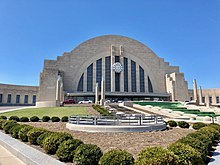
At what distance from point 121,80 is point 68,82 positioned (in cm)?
1871

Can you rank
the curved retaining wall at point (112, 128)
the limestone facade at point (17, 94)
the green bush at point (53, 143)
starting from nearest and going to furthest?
the green bush at point (53, 143) < the curved retaining wall at point (112, 128) < the limestone facade at point (17, 94)

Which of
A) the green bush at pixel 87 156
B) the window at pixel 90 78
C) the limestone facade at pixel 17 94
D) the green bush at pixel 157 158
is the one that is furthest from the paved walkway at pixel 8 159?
the limestone facade at pixel 17 94

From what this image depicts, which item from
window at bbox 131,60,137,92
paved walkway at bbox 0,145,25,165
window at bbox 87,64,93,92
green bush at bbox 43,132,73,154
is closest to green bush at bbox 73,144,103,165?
green bush at bbox 43,132,73,154

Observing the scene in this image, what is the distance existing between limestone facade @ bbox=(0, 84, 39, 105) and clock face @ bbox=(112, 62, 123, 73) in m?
35.0

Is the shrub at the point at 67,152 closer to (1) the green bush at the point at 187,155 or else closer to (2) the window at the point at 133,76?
(1) the green bush at the point at 187,155

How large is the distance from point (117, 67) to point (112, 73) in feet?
9.75

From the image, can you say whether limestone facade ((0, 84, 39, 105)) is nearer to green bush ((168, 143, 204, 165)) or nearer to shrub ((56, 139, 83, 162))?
shrub ((56, 139, 83, 162))

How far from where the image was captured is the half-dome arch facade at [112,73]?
196 ft

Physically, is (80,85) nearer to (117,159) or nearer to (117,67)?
(117,67)

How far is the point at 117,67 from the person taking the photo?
206 feet

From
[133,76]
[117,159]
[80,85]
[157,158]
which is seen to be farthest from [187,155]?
[133,76]

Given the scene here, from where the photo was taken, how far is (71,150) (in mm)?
5965

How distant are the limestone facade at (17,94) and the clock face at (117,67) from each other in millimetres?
34961

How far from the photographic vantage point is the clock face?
6225cm
